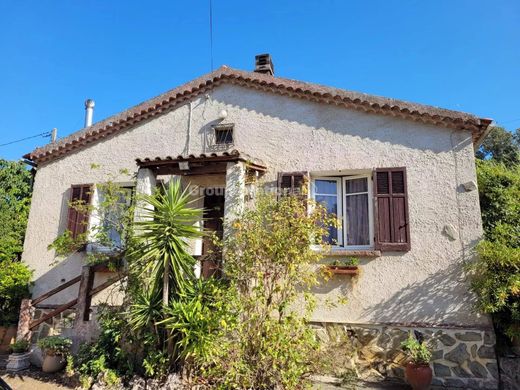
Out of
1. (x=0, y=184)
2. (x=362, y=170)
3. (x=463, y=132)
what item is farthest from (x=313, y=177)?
(x=0, y=184)

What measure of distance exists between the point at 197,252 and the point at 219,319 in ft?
14.2

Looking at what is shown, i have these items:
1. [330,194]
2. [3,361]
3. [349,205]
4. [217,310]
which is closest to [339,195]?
[330,194]

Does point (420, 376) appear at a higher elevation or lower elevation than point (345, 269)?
lower

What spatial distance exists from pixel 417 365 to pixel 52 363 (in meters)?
8.13

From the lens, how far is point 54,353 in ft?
28.2

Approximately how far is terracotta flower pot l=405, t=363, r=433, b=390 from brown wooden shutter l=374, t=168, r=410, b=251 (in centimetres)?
256

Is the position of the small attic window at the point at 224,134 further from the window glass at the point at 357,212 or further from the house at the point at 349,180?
the window glass at the point at 357,212

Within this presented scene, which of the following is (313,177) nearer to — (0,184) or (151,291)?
(151,291)

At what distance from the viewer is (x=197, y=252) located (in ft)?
35.6

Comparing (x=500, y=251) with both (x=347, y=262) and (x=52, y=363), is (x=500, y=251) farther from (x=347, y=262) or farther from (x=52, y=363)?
(x=52, y=363)

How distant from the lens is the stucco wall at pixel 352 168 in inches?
332

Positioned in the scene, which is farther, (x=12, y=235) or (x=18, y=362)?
(x=12, y=235)

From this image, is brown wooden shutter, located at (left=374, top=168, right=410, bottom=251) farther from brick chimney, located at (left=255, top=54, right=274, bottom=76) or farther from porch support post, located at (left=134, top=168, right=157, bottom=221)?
porch support post, located at (left=134, top=168, right=157, bottom=221)

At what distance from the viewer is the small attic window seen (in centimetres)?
1112
